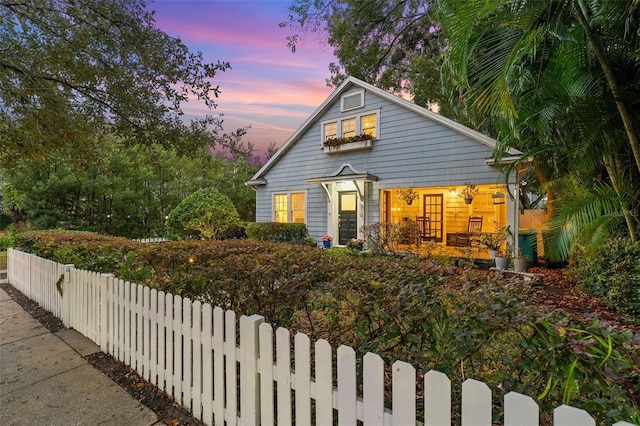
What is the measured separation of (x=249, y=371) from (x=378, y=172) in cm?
859

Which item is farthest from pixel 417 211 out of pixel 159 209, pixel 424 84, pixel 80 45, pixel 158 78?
pixel 159 209

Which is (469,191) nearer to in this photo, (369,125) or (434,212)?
(369,125)

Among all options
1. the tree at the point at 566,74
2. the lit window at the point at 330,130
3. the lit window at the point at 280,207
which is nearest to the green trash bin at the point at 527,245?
the tree at the point at 566,74

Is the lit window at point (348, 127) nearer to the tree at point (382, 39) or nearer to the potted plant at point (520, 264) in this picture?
the tree at point (382, 39)

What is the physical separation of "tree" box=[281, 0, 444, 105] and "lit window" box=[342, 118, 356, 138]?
3460mm

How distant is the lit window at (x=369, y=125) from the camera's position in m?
9.95

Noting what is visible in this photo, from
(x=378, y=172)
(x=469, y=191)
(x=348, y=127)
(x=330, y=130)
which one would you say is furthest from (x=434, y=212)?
(x=330, y=130)

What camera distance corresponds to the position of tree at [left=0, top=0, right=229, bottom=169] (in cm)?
349

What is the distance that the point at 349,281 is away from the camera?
2.20m

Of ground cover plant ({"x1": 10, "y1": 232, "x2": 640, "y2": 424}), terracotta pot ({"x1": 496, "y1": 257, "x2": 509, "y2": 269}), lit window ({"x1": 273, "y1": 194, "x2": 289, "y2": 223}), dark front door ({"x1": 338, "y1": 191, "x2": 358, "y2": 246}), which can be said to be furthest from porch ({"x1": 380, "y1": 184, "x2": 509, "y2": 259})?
ground cover plant ({"x1": 10, "y1": 232, "x2": 640, "y2": 424})

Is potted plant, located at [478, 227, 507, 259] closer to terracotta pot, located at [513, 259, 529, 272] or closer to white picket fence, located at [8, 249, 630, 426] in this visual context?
terracotta pot, located at [513, 259, 529, 272]

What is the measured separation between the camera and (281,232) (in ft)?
35.7

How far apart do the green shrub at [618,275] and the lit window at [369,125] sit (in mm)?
6398

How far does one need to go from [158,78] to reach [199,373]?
3790 millimetres
